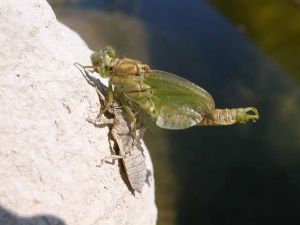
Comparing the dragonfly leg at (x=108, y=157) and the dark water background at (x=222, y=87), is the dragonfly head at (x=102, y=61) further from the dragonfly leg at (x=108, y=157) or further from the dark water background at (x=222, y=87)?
the dark water background at (x=222, y=87)

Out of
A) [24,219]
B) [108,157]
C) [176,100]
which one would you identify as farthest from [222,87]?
[24,219]

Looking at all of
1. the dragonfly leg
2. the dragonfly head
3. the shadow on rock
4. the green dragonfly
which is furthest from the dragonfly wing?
the shadow on rock

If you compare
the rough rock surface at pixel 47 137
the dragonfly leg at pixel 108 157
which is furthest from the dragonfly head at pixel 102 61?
the dragonfly leg at pixel 108 157

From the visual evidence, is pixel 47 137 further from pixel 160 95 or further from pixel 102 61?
pixel 160 95

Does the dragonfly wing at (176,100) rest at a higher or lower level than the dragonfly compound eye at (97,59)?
lower

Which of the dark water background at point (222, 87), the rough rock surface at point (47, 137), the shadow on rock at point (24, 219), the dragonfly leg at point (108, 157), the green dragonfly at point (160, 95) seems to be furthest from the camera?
the dark water background at point (222, 87)
